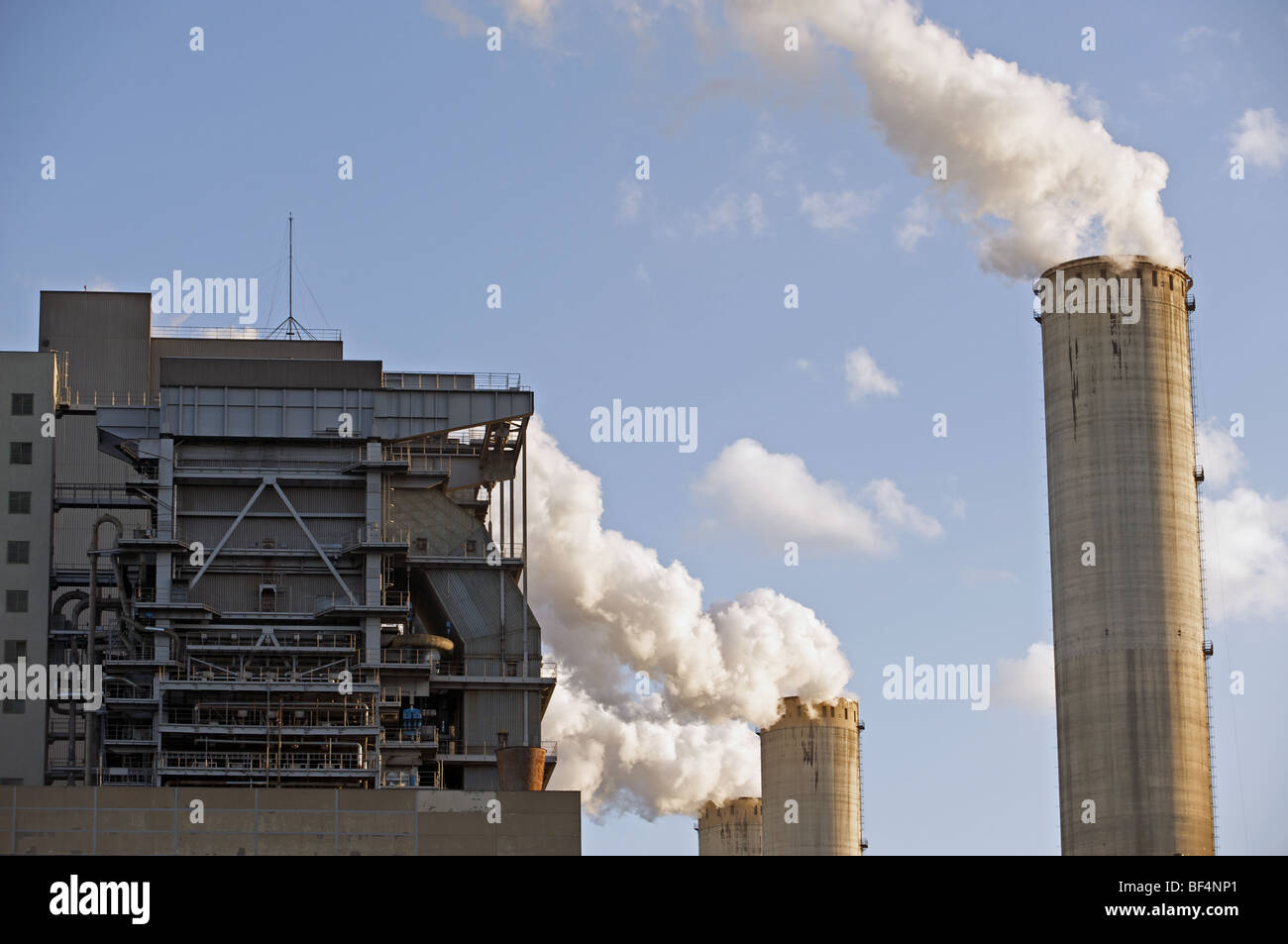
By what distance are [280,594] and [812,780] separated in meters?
40.3

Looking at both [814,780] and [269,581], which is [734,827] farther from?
[269,581]

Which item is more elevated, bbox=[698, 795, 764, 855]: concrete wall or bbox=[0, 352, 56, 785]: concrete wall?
bbox=[0, 352, 56, 785]: concrete wall

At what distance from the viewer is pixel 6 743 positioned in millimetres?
92188

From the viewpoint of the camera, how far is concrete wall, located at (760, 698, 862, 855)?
387 ft

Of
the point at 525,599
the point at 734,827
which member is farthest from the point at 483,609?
the point at 734,827

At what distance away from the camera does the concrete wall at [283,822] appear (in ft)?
233

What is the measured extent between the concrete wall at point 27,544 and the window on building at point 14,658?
0.04 metres

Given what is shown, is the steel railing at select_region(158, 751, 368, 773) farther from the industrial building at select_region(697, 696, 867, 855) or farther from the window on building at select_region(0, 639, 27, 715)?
the industrial building at select_region(697, 696, 867, 855)

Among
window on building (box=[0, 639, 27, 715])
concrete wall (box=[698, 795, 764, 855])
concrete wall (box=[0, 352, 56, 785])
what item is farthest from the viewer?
concrete wall (box=[698, 795, 764, 855])

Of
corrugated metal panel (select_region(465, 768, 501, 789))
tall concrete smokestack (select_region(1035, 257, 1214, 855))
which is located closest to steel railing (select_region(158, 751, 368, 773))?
corrugated metal panel (select_region(465, 768, 501, 789))

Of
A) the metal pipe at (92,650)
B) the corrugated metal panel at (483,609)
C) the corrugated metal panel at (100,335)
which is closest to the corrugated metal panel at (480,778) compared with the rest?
the corrugated metal panel at (483,609)

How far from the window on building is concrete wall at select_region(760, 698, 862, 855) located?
4301 cm
